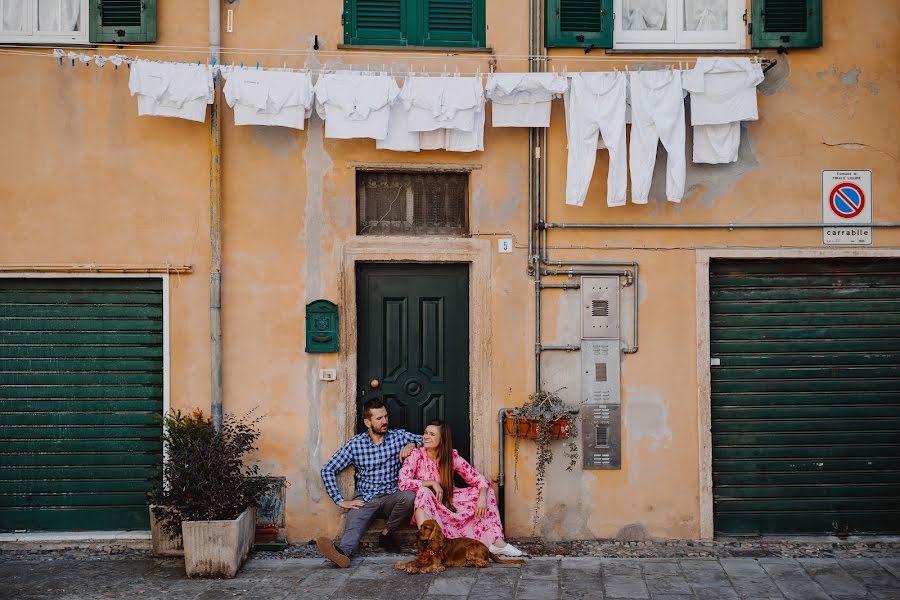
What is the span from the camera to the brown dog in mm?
7270

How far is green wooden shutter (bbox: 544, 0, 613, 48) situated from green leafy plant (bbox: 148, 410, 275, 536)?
433 cm

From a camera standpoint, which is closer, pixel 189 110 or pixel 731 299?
pixel 189 110

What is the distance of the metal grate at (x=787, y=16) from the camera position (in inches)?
317

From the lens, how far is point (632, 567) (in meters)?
7.40

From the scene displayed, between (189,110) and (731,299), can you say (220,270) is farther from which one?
(731,299)

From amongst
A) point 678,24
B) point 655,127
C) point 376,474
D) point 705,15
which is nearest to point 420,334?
point 376,474

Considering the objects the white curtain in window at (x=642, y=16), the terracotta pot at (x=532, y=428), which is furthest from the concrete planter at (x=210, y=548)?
the white curtain in window at (x=642, y=16)

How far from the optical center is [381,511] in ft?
25.9

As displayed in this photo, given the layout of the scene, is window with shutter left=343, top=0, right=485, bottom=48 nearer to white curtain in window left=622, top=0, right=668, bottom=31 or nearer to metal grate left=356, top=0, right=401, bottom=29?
metal grate left=356, top=0, right=401, bottom=29

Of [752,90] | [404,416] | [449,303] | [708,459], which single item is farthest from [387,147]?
[708,459]

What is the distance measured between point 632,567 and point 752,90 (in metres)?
4.05

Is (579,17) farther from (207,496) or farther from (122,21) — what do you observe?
(207,496)

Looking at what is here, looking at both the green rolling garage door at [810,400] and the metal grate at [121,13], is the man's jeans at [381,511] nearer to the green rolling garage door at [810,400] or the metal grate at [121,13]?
the green rolling garage door at [810,400]

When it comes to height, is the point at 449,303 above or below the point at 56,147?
below
